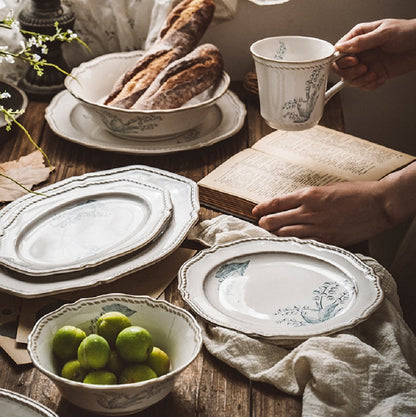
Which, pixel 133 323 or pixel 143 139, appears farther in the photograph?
pixel 143 139

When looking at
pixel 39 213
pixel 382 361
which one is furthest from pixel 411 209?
pixel 39 213

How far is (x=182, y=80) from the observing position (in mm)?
1429

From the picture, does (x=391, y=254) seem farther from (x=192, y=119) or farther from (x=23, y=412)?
(x=23, y=412)

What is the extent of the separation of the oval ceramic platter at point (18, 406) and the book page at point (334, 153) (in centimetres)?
79

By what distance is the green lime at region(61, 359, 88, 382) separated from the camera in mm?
785

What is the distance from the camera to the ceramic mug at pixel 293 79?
1175mm

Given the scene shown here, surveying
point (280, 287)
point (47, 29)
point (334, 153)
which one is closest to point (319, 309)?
point (280, 287)

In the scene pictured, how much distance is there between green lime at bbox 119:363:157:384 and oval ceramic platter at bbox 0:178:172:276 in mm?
255

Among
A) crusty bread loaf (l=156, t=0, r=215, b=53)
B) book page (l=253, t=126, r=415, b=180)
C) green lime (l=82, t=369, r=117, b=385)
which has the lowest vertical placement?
book page (l=253, t=126, r=415, b=180)

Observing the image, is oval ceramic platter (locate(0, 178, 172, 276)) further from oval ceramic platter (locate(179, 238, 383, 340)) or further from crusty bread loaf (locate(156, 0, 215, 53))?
crusty bread loaf (locate(156, 0, 215, 53))

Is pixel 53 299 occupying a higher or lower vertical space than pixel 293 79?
lower

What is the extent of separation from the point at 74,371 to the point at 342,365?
0.33 metres

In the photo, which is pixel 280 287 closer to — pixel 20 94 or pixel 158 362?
pixel 158 362

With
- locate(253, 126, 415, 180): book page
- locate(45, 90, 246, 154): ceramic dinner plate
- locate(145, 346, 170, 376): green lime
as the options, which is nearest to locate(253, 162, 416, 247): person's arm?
locate(253, 126, 415, 180): book page
